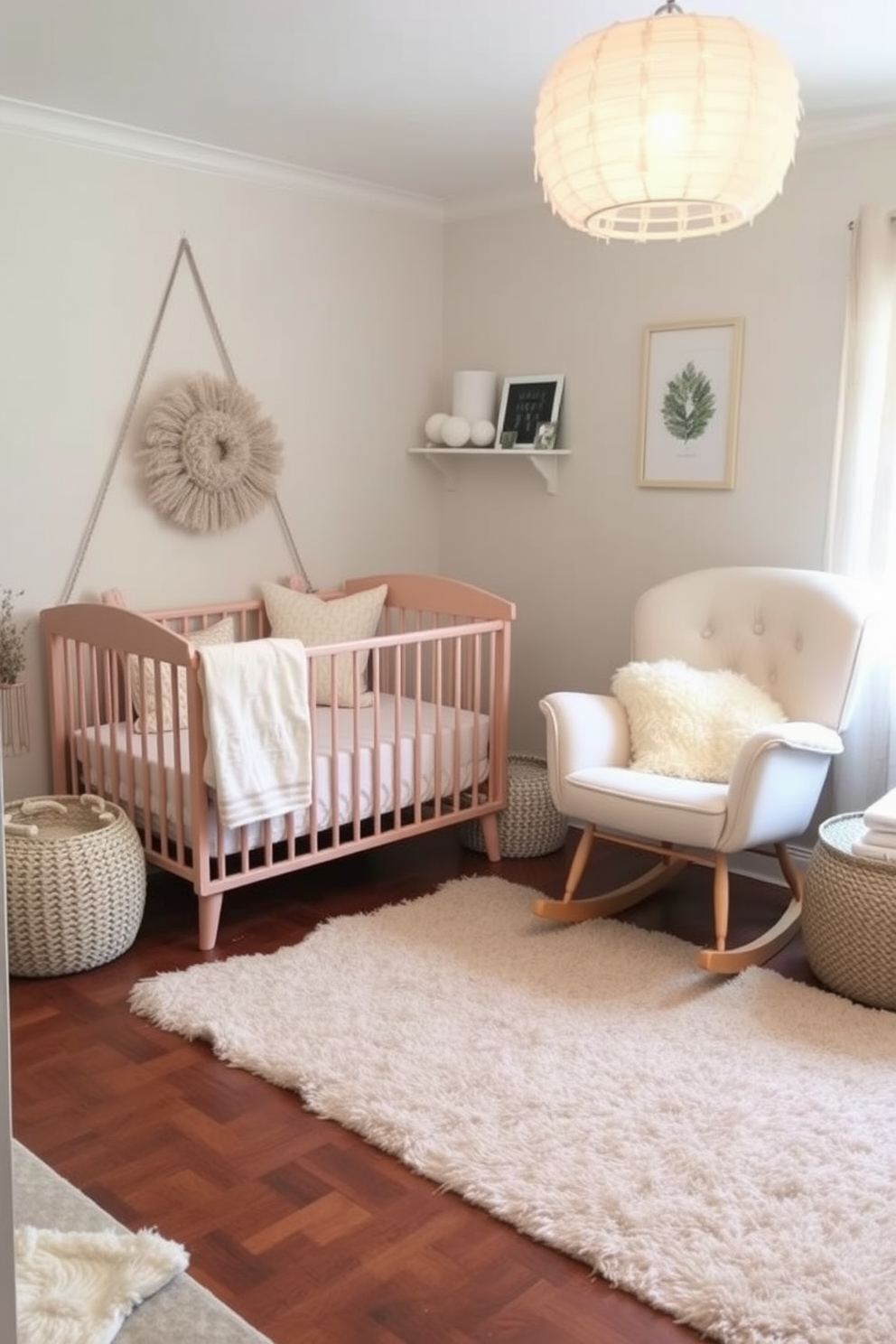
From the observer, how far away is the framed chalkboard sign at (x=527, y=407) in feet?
13.4

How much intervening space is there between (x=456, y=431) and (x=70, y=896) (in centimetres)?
215

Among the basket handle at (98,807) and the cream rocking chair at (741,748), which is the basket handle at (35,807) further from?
the cream rocking chair at (741,748)

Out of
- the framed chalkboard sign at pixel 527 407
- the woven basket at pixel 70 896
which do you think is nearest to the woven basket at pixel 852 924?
the woven basket at pixel 70 896

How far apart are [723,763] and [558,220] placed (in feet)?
6.49

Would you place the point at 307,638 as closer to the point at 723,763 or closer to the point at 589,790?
the point at 589,790

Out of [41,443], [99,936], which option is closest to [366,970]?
[99,936]

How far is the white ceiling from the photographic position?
8.22ft

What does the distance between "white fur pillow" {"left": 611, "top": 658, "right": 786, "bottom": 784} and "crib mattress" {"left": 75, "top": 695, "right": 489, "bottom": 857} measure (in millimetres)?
561

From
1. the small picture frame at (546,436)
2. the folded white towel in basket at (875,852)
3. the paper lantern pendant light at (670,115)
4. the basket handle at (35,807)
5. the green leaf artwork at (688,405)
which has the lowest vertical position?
the basket handle at (35,807)

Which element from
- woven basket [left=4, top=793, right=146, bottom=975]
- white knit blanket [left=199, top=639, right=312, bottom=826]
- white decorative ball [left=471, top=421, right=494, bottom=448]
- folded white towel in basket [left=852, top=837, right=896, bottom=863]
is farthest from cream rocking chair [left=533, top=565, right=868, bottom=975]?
woven basket [left=4, top=793, right=146, bottom=975]

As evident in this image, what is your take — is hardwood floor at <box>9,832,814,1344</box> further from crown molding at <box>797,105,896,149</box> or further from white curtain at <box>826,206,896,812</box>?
crown molding at <box>797,105,896,149</box>

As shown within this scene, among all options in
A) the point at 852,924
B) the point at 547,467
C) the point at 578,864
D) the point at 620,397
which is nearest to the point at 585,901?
the point at 578,864

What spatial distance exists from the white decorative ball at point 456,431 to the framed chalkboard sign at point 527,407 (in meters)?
0.11

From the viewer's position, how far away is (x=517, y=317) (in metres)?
4.18
